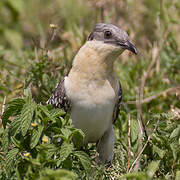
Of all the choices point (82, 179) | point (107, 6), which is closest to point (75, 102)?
point (82, 179)

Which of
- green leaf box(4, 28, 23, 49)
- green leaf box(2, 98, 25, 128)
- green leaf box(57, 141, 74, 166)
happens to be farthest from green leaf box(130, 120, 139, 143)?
green leaf box(4, 28, 23, 49)

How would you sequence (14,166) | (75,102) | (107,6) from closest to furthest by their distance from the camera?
(14,166) → (75,102) → (107,6)

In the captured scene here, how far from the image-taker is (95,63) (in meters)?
4.34

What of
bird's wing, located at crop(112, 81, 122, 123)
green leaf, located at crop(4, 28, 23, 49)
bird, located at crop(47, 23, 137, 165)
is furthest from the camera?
green leaf, located at crop(4, 28, 23, 49)

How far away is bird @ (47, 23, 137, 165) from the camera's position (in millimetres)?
4332

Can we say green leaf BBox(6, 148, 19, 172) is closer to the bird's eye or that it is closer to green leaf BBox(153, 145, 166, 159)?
green leaf BBox(153, 145, 166, 159)

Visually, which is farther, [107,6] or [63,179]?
[107,6]

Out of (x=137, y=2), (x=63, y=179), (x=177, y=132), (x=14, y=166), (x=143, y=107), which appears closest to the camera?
(x=63, y=179)

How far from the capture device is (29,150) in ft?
12.3

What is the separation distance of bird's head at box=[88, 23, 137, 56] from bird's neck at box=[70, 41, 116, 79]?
12 millimetres

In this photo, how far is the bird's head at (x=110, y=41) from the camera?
4285 millimetres

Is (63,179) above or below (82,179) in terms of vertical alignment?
above

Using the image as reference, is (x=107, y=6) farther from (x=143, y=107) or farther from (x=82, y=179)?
(x=82, y=179)

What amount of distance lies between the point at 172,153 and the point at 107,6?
3.44 m
